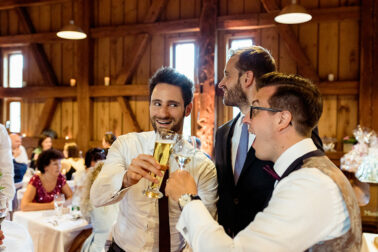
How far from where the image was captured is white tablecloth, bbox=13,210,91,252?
128 inches

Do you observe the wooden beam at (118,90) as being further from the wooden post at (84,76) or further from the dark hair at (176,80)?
the dark hair at (176,80)

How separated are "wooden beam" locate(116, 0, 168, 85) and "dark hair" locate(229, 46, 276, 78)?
224 inches

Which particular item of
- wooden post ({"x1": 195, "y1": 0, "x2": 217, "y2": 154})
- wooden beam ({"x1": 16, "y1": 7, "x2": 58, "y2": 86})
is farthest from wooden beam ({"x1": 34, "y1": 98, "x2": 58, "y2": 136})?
wooden post ({"x1": 195, "y1": 0, "x2": 217, "y2": 154})

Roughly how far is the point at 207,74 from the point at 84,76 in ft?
9.94

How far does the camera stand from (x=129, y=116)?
766 centimetres

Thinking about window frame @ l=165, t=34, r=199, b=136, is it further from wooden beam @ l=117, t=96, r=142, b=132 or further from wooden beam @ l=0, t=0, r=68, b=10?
wooden beam @ l=0, t=0, r=68, b=10

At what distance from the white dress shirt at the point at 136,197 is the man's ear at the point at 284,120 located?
658 millimetres

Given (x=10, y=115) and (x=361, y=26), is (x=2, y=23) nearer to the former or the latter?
(x=10, y=115)

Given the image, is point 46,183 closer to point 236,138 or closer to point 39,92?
point 236,138

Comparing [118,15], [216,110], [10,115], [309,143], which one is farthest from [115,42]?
[309,143]

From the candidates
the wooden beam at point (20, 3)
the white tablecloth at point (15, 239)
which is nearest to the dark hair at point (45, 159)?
the white tablecloth at point (15, 239)

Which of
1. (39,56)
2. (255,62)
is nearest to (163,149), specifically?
(255,62)

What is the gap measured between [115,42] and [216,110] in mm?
2899

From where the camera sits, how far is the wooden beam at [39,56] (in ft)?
27.5
